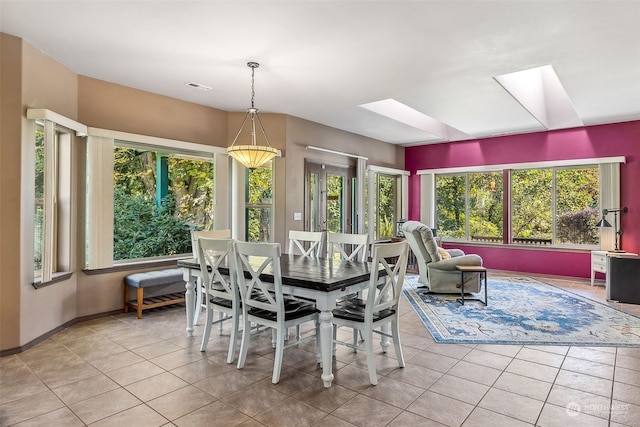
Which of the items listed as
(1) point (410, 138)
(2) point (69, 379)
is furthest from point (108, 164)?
(1) point (410, 138)

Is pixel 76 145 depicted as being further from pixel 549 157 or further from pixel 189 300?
pixel 549 157

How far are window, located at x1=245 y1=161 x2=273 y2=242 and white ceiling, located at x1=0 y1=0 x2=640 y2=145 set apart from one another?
1.09 m

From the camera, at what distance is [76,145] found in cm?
408

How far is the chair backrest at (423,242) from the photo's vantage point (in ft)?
17.2

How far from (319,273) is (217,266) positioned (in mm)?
877

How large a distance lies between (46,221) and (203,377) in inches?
84.9

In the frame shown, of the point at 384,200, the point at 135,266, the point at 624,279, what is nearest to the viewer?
the point at 135,266

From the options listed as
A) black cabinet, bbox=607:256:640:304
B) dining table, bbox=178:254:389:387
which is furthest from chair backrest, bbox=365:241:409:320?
black cabinet, bbox=607:256:640:304

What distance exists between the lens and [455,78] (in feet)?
13.6

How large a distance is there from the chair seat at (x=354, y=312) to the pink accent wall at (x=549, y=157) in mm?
5253

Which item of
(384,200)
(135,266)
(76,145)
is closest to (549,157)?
(384,200)

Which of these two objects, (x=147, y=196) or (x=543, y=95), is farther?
(x=543, y=95)

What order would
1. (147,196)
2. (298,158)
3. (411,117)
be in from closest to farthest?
(147,196) < (298,158) < (411,117)

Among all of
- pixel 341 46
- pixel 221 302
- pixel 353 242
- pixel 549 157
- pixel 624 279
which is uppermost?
pixel 341 46
